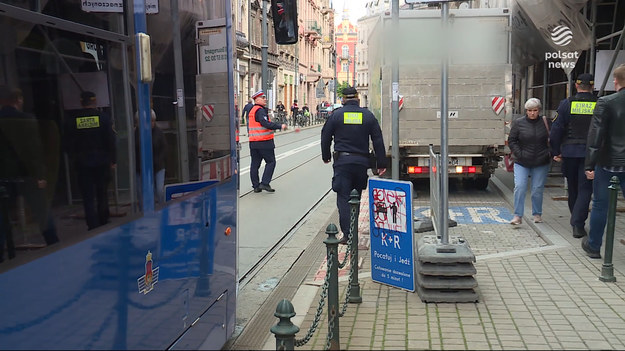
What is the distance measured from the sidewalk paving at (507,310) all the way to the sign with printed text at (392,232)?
0.56ft

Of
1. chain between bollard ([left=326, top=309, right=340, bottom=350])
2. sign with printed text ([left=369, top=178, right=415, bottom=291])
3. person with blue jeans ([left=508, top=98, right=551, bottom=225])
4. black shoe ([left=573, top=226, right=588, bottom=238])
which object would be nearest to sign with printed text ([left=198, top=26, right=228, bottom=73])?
chain between bollard ([left=326, top=309, right=340, bottom=350])

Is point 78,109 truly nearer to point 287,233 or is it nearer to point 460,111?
point 287,233

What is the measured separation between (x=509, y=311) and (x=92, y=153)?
387 centimetres

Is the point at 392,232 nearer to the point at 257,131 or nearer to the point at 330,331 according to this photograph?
the point at 330,331

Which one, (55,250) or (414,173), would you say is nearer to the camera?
(55,250)

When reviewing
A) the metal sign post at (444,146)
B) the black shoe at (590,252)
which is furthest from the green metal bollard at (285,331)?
the black shoe at (590,252)

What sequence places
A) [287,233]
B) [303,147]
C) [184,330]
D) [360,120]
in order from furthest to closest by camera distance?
[303,147], [287,233], [360,120], [184,330]

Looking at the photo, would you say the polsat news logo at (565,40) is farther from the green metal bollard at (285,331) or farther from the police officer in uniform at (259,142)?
the green metal bollard at (285,331)

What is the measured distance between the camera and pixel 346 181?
7738 millimetres

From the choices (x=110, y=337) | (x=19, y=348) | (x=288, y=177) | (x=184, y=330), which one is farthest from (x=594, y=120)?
(x=288, y=177)

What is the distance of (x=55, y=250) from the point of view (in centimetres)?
235

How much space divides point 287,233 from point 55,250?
701 cm

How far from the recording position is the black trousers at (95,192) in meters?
2.62

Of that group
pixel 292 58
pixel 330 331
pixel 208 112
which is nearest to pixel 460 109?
pixel 330 331
